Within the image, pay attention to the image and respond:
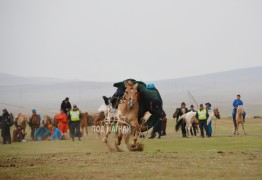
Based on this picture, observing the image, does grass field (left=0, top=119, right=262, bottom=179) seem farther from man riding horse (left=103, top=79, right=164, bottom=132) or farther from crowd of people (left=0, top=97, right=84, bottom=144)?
crowd of people (left=0, top=97, right=84, bottom=144)

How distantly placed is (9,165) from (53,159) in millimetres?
1514

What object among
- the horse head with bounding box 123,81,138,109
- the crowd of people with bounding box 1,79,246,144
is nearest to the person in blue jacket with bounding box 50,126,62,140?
the crowd of people with bounding box 1,79,246,144

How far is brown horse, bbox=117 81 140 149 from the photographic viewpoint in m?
19.6

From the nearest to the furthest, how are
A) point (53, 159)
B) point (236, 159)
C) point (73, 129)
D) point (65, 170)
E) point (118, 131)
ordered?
point (65, 170) → point (236, 159) → point (53, 159) → point (118, 131) → point (73, 129)

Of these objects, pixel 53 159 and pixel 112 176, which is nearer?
pixel 112 176

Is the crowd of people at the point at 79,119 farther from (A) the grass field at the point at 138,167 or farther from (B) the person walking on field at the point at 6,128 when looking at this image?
(A) the grass field at the point at 138,167

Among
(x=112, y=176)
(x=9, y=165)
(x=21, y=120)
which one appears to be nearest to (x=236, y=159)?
(x=112, y=176)

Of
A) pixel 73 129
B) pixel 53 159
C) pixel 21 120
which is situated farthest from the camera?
pixel 21 120

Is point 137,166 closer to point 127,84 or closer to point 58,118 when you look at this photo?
point 127,84

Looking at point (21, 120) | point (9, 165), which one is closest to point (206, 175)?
point (9, 165)

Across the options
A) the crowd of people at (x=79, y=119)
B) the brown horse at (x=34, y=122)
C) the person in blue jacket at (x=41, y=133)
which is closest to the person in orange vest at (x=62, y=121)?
the crowd of people at (x=79, y=119)

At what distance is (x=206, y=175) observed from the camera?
1190 cm

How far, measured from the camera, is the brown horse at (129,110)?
1961cm

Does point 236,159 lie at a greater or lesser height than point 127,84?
lesser
